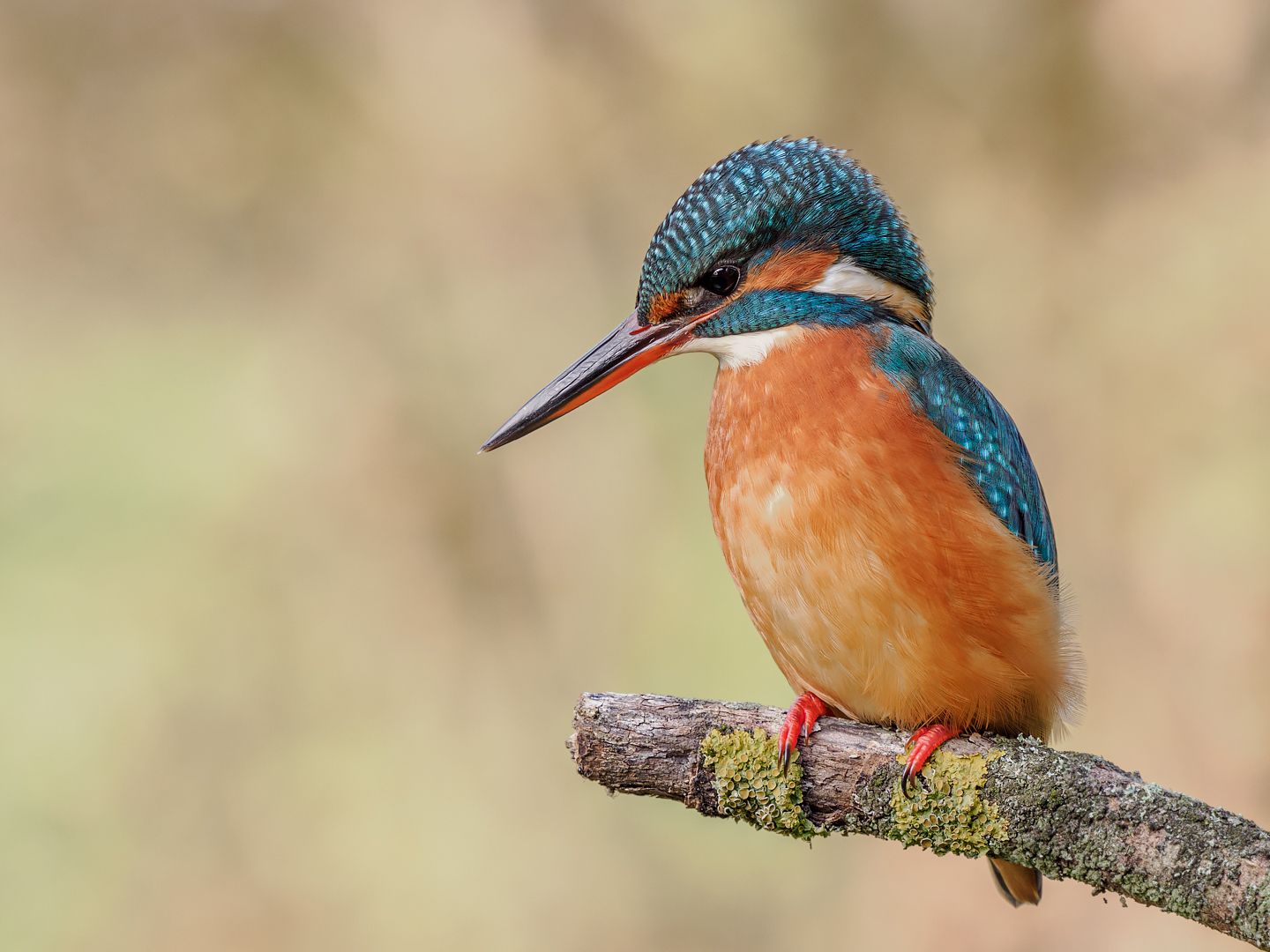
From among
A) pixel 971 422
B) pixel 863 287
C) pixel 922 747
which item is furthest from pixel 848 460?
pixel 922 747

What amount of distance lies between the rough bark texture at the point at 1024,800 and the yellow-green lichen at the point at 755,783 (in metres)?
0.01

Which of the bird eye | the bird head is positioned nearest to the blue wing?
the bird head

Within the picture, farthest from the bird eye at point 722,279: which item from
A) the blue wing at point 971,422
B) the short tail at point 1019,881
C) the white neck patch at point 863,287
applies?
the short tail at point 1019,881

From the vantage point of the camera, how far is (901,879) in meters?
3.63

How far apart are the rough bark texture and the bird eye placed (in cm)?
70

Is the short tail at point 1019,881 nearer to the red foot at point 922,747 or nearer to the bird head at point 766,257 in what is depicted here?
the red foot at point 922,747

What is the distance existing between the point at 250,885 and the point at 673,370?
2.46 metres

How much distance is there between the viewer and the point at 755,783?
5.19 ft

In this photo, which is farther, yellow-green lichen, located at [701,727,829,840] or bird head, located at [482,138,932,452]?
bird head, located at [482,138,932,452]

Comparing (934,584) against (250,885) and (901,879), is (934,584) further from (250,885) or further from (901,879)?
(250,885)

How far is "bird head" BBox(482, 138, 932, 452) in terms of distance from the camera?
1.73 m

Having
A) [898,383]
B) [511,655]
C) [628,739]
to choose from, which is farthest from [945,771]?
[511,655]

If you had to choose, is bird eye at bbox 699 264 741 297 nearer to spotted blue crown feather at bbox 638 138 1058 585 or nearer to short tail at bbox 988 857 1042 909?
spotted blue crown feather at bbox 638 138 1058 585

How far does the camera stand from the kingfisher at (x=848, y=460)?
5.30 ft
